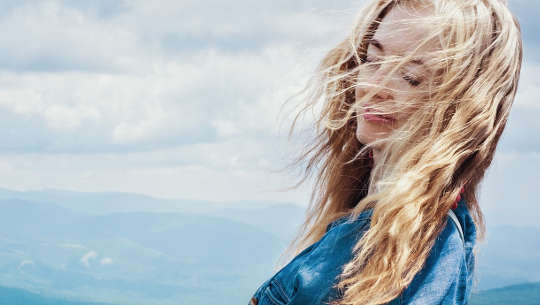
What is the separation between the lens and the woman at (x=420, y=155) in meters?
2.21

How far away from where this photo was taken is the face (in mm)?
2439

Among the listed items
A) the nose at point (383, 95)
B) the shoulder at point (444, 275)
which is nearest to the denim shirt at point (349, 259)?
the shoulder at point (444, 275)

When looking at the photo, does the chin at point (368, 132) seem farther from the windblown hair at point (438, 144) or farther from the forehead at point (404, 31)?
the forehead at point (404, 31)

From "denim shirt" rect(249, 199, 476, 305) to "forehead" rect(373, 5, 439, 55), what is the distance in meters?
0.65

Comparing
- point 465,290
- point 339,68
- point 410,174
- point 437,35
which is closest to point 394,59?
point 437,35

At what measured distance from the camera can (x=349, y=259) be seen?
90.3 inches

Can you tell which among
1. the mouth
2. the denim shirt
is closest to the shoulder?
the denim shirt

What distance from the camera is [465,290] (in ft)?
7.59

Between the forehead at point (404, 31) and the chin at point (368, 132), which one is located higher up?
the forehead at point (404, 31)

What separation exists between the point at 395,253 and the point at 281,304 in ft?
1.56

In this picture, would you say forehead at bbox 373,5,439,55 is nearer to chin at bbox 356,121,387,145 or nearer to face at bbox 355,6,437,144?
face at bbox 355,6,437,144

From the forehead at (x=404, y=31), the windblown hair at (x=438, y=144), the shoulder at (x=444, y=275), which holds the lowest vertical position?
the shoulder at (x=444, y=275)

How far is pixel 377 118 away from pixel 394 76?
0.19 metres

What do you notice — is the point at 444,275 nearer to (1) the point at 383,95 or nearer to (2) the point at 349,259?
(2) the point at 349,259
